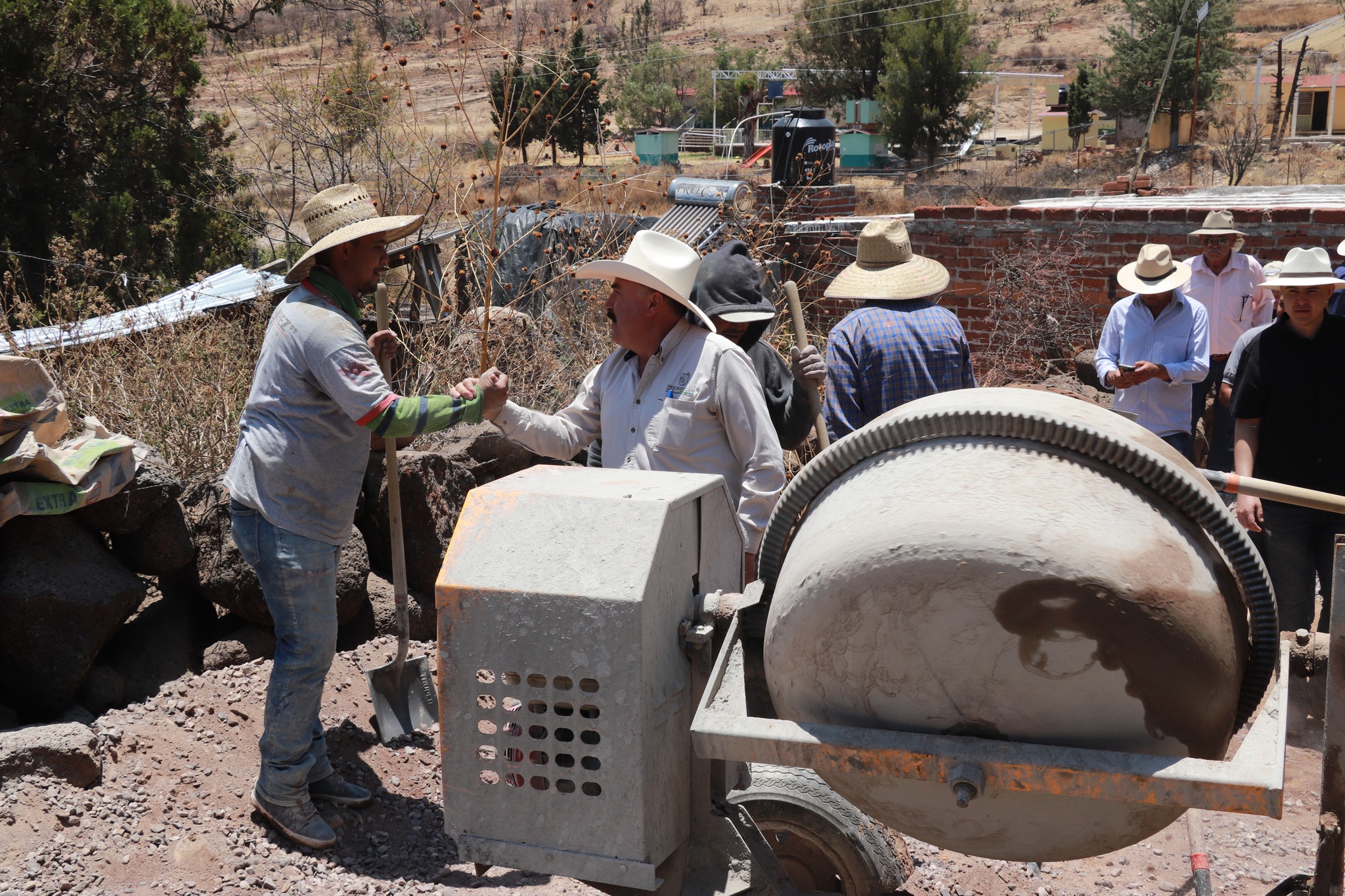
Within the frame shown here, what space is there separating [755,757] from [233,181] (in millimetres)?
11165

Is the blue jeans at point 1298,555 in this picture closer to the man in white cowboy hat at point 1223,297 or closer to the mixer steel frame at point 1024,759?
the man in white cowboy hat at point 1223,297

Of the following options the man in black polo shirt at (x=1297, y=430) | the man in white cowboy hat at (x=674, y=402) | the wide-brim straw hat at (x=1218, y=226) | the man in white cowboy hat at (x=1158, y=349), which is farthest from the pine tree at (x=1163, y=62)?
the man in white cowboy hat at (x=674, y=402)

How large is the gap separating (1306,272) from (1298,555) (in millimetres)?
1147

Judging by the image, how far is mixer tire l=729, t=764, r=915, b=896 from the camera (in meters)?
2.79

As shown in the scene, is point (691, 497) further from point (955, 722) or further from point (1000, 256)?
point (1000, 256)

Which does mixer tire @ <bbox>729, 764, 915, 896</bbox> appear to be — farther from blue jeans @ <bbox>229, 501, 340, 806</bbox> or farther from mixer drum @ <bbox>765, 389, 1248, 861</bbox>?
blue jeans @ <bbox>229, 501, 340, 806</bbox>

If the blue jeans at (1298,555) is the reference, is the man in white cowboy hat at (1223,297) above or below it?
above

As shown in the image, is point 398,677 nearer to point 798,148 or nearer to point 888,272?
point 888,272

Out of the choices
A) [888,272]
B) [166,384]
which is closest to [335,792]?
[166,384]

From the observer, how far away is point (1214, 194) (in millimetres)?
11172

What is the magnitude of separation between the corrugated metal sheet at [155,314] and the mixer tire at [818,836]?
9.75 ft

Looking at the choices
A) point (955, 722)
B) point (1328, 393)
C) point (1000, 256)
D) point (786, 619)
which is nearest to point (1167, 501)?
point (955, 722)

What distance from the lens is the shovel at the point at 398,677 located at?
4.25 meters

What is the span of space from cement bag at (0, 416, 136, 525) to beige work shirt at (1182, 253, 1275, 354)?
5861 millimetres
